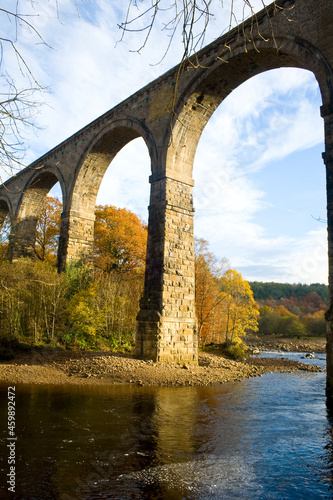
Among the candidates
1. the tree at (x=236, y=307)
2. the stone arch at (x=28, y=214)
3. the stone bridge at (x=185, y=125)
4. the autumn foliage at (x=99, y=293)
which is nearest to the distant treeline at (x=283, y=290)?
the tree at (x=236, y=307)

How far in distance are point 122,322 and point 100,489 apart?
40.8 ft

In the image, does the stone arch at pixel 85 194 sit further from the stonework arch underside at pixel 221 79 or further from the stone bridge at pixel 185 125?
the stonework arch underside at pixel 221 79

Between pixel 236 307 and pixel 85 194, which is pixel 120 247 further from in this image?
pixel 236 307

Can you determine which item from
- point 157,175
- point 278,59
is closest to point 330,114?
point 278,59

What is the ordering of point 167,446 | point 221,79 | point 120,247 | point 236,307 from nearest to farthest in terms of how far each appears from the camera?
point 167,446 → point 221,79 → point 120,247 → point 236,307

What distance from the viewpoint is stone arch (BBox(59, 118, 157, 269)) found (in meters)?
17.2

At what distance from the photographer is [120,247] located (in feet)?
74.4

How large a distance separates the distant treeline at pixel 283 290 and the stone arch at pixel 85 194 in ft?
280

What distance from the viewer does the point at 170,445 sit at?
4945mm

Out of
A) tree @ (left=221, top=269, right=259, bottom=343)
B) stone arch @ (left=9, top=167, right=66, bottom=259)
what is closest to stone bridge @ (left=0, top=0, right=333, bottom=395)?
stone arch @ (left=9, top=167, right=66, bottom=259)

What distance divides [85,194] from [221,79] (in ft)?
29.0

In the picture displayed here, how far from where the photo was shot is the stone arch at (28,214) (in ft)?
72.0

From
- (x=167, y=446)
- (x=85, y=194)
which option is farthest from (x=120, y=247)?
(x=167, y=446)

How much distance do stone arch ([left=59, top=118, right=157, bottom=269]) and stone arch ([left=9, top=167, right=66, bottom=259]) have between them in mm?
4349
